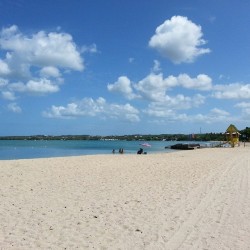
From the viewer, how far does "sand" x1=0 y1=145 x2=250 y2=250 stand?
21.9 feet

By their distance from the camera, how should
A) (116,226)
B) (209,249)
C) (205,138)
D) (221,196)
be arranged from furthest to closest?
(205,138), (221,196), (116,226), (209,249)

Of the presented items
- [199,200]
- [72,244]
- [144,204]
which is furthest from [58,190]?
[72,244]

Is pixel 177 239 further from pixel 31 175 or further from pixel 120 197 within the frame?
pixel 31 175

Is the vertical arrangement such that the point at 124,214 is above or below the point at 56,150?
above

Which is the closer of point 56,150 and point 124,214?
point 124,214

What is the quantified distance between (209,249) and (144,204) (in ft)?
12.9

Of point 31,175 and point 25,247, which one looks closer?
point 25,247

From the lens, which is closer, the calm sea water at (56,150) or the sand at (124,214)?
the sand at (124,214)

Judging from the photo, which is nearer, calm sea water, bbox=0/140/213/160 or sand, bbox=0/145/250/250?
sand, bbox=0/145/250/250

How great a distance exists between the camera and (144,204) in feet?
32.9

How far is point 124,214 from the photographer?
881 centimetres

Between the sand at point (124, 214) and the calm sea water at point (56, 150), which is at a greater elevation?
the sand at point (124, 214)

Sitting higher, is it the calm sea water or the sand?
the sand

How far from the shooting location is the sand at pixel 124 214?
6684 millimetres
